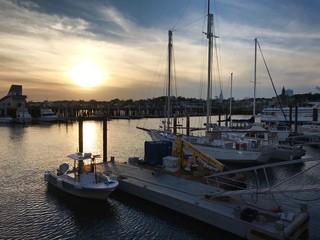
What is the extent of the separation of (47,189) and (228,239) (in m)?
15.4

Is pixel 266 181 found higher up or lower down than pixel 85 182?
lower down

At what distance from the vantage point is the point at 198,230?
16.4 meters

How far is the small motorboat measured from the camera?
20211 mm

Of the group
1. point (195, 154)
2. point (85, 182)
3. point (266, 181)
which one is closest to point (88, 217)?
point (85, 182)

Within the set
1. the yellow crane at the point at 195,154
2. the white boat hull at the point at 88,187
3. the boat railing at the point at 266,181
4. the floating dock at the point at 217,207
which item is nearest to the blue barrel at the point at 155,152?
the yellow crane at the point at 195,154

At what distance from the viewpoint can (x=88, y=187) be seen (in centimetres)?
2027

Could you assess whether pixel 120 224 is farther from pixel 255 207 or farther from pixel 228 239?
pixel 255 207

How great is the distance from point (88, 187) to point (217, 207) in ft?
29.3

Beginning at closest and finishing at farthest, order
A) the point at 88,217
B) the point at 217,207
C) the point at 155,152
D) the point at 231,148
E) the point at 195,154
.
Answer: the point at 217,207 < the point at 88,217 < the point at 195,154 < the point at 155,152 < the point at 231,148

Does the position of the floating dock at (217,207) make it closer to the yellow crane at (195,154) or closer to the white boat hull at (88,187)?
the white boat hull at (88,187)

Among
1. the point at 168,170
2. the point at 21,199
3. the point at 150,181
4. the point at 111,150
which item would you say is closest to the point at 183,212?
the point at 150,181

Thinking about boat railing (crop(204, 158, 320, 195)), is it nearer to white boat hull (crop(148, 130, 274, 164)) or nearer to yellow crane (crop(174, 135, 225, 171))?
yellow crane (crop(174, 135, 225, 171))

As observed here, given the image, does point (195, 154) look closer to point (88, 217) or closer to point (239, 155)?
point (88, 217)

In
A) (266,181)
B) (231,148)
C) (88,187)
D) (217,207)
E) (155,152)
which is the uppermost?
(155,152)
